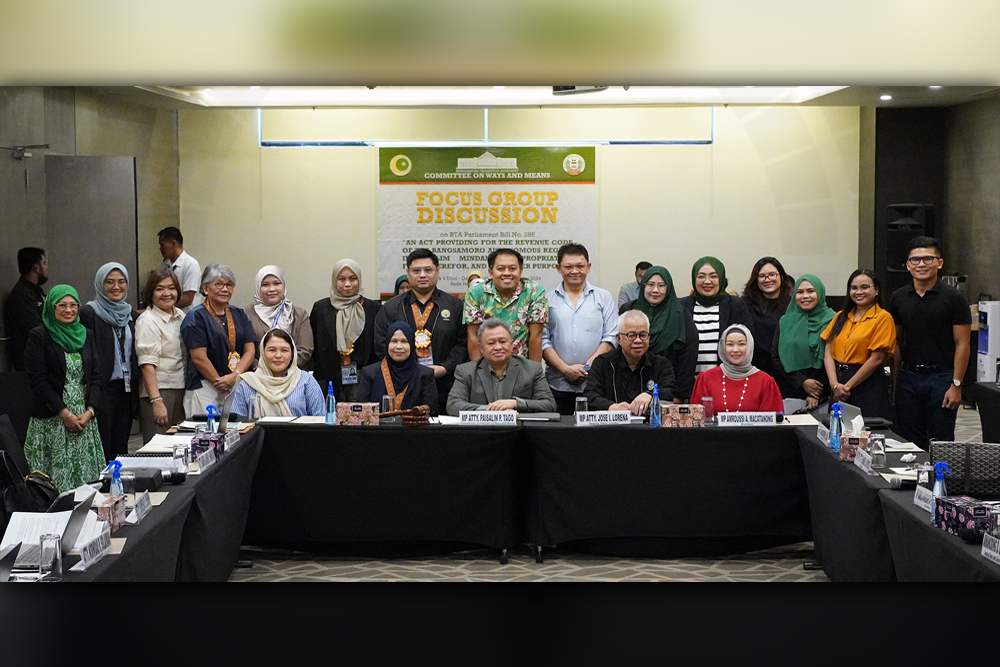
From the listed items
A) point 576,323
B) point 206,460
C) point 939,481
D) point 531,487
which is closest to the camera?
point 939,481

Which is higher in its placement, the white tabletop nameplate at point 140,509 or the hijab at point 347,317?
the hijab at point 347,317

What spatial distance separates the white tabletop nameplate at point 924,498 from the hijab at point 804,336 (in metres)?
2.15

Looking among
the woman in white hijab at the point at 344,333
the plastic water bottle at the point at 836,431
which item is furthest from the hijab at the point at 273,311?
the plastic water bottle at the point at 836,431

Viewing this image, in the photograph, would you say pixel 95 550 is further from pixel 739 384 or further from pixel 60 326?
pixel 739 384

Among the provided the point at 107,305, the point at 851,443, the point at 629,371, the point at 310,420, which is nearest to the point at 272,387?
the point at 310,420

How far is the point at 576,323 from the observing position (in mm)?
5105

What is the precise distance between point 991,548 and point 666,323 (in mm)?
2650

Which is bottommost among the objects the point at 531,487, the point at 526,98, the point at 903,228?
the point at 531,487

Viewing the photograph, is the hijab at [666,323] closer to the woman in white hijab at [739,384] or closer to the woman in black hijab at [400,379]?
the woman in white hijab at [739,384]

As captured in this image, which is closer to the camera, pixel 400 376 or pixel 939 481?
pixel 939 481

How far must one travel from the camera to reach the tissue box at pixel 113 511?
2701 millimetres

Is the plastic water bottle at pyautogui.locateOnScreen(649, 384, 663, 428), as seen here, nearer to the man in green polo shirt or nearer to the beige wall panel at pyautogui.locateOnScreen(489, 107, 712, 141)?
the man in green polo shirt
